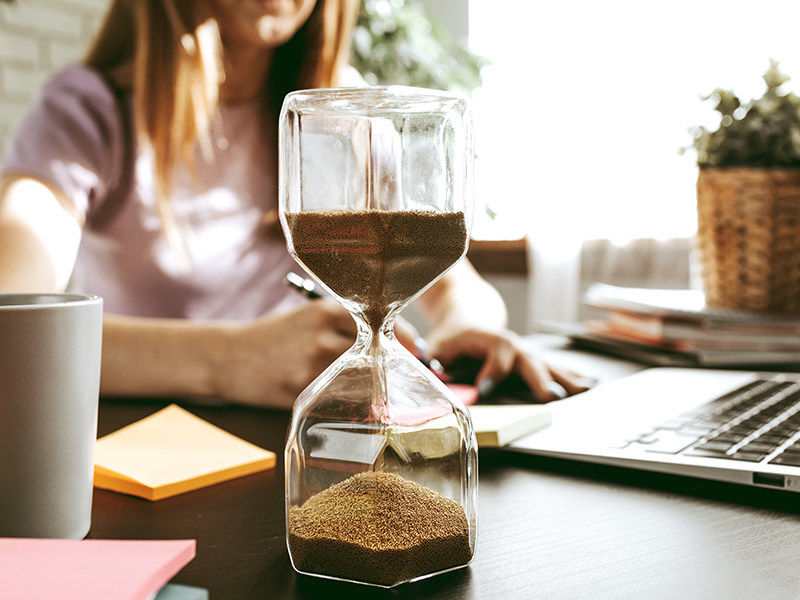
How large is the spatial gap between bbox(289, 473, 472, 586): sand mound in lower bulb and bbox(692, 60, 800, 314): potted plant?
41.3 inches

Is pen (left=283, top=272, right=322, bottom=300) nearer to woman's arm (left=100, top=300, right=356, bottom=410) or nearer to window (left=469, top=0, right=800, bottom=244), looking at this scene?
woman's arm (left=100, top=300, right=356, bottom=410)

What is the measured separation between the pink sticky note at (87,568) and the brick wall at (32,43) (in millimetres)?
2664

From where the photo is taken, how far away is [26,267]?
38.3 inches

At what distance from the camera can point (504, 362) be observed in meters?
0.87

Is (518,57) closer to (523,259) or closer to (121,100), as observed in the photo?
(523,259)

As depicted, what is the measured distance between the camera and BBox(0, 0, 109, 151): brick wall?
257 cm

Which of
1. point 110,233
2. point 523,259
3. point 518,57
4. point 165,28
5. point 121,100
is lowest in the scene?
point 523,259

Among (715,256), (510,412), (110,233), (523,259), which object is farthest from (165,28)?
(523,259)

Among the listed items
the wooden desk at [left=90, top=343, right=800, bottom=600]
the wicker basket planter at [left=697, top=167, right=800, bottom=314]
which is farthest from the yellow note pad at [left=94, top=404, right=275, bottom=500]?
the wicker basket planter at [left=697, top=167, right=800, bottom=314]

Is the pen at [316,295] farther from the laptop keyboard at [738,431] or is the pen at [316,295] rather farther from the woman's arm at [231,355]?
the laptop keyboard at [738,431]

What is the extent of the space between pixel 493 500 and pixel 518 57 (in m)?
2.32

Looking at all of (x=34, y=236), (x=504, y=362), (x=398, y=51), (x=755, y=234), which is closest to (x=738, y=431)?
(x=504, y=362)

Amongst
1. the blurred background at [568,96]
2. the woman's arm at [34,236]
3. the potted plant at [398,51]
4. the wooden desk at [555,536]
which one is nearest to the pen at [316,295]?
the wooden desk at [555,536]

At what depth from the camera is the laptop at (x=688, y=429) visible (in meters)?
0.51
